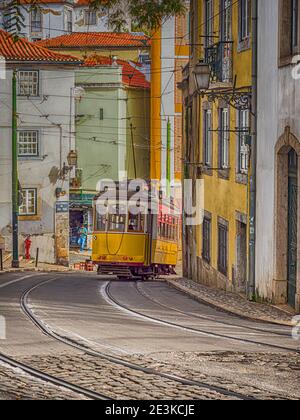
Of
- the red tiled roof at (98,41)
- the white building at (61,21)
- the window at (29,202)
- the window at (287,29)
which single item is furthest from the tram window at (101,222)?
the white building at (61,21)

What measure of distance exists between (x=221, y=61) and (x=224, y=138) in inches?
82.5

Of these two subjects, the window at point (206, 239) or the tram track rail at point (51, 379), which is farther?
the window at point (206, 239)

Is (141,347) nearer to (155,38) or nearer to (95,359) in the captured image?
(95,359)

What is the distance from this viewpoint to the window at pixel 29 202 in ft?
187

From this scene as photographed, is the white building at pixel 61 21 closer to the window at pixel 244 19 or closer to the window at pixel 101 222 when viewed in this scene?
the window at pixel 101 222

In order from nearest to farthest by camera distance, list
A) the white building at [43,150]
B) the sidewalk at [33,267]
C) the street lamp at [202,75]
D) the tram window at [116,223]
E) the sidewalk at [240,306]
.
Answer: the sidewalk at [240,306] < the street lamp at [202,75] < the tram window at [116,223] < the sidewalk at [33,267] < the white building at [43,150]

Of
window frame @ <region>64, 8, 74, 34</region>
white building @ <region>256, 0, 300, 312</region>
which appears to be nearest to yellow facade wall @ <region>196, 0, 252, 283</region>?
white building @ <region>256, 0, 300, 312</region>

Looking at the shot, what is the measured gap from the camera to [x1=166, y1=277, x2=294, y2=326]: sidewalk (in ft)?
70.0

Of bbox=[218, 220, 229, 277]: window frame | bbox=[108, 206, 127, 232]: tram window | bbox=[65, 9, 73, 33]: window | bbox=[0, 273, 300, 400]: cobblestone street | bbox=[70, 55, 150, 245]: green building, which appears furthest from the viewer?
bbox=[65, 9, 73, 33]: window

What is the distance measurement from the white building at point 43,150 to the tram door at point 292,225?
34476mm

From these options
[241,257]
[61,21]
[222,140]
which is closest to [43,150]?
[222,140]

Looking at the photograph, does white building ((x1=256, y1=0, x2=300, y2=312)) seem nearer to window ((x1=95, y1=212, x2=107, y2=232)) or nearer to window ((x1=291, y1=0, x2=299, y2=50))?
window ((x1=291, y1=0, x2=299, y2=50))

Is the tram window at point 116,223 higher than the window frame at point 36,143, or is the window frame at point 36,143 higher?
the window frame at point 36,143

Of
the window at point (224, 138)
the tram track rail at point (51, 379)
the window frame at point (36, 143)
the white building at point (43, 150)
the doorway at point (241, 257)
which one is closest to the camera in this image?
the tram track rail at point (51, 379)
